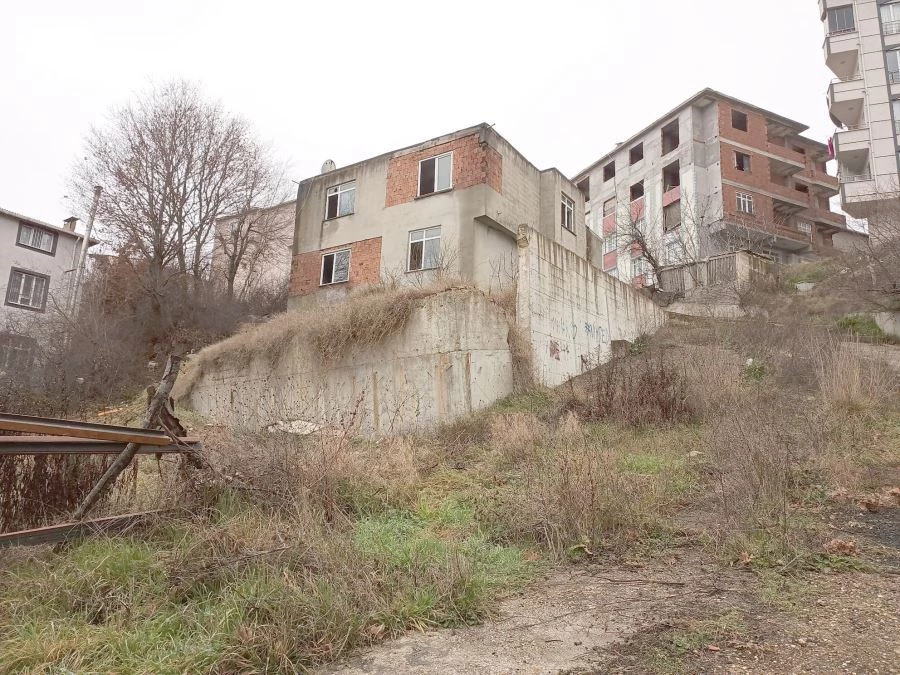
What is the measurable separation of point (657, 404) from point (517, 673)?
7.17m

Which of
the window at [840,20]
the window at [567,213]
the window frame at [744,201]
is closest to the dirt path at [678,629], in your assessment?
the window at [567,213]

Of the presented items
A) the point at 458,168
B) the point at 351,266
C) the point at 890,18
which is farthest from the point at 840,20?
the point at 351,266

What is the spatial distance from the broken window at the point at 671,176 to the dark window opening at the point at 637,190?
6.09ft

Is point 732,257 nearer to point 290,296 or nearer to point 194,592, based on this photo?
point 290,296

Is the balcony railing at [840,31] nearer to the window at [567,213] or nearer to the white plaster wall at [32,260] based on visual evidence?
the window at [567,213]

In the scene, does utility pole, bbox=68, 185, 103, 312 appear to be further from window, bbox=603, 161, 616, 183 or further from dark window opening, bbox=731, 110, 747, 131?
dark window opening, bbox=731, 110, 747, 131

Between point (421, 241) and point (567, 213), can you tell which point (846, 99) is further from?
point (421, 241)

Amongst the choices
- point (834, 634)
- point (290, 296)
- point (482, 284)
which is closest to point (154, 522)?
point (834, 634)

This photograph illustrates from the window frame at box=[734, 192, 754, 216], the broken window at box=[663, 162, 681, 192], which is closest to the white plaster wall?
the broken window at box=[663, 162, 681, 192]

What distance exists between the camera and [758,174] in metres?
33.0

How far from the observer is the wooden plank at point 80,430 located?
154 inches

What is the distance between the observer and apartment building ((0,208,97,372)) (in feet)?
91.0

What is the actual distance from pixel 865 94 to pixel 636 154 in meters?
12.6

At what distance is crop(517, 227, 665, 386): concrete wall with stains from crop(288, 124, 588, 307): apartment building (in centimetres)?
265
